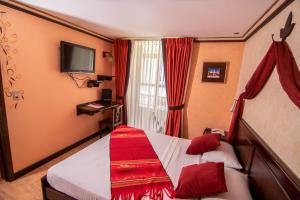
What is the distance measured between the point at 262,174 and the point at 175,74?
7.56 feet

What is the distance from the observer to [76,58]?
279 cm

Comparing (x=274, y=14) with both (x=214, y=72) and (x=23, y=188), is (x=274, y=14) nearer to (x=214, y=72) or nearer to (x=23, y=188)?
(x=214, y=72)

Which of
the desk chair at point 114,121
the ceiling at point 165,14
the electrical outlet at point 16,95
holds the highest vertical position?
the ceiling at point 165,14

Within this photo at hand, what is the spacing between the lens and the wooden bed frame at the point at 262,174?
102cm

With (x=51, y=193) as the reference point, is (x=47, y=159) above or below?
below

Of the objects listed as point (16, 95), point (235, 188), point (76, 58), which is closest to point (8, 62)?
point (16, 95)

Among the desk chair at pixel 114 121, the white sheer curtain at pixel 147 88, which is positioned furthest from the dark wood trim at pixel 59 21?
the desk chair at pixel 114 121

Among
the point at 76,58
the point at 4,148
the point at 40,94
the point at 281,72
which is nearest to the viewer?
the point at 281,72

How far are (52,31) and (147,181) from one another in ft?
8.43

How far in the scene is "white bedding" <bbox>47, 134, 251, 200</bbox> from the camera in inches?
56.7

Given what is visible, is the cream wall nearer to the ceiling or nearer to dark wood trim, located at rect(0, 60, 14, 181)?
the ceiling

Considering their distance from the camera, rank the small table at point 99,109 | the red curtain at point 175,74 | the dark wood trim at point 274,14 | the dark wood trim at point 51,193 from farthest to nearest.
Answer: the red curtain at point 175,74 < the small table at point 99,109 < the dark wood trim at point 51,193 < the dark wood trim at point 274,14

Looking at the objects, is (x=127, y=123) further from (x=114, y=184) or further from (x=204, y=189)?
(x=204, y=189)

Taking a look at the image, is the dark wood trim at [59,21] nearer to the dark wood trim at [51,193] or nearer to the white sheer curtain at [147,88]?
the white sheer curtain at [147,88]
